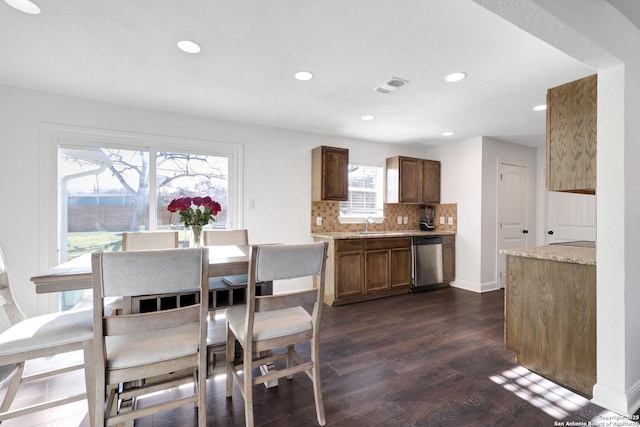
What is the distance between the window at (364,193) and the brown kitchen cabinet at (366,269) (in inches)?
30.7

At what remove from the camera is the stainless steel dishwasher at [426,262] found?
4.41 meters

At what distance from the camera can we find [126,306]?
1678 mm

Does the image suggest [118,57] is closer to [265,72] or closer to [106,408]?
[265,72]

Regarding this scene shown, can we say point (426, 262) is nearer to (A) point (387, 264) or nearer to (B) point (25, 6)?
(A) point (387, 264)

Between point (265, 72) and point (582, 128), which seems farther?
point (265, 72)

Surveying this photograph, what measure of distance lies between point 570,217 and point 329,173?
13.0ft

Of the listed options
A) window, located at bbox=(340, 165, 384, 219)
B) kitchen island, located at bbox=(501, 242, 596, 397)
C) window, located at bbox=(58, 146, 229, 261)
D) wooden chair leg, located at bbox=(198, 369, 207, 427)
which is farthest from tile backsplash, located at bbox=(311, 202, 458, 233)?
wooden chair leg, located at bbox=(198, 369, 207, 427)

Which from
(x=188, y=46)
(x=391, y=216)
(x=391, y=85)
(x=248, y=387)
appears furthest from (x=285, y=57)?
(x=391, y=216)

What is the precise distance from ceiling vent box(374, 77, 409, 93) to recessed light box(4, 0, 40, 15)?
94.2 inches

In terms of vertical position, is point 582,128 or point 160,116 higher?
point 160,116

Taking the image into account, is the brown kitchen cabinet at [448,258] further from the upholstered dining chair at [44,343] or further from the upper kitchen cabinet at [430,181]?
the upholstered dining chair at [44,343]

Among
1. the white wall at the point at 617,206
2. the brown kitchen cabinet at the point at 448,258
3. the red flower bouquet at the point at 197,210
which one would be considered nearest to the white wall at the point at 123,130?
the red flower bouquet at the point at 197,210

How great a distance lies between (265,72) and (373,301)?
3089 millimetres

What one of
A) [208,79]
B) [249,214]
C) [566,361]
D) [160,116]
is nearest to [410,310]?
[566,361]
